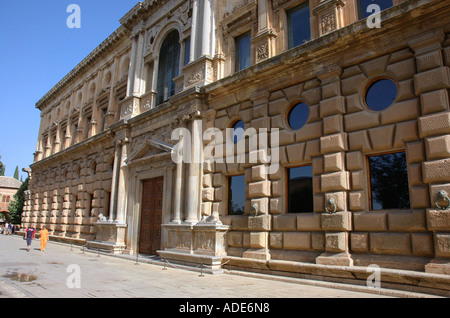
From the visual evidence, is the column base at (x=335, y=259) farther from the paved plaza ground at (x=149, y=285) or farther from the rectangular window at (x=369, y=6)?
the rectangular window at (x=369, y=6)

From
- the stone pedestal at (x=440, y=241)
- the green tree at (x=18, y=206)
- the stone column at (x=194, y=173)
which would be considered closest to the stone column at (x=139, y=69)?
the stone column at (x=194, y=173)

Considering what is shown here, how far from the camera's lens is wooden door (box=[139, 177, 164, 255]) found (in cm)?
1541

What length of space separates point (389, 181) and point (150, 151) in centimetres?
1111

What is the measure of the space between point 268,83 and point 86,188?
1585cm

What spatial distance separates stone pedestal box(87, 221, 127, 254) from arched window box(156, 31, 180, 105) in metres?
6.69

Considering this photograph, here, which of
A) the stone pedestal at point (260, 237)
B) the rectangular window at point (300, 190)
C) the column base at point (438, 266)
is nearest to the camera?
the column base at point (438, 266)

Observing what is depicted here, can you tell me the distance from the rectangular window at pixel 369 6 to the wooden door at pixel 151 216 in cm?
1028

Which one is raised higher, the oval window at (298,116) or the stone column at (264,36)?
the stone column at (264,36)

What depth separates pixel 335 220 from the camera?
8.95 m

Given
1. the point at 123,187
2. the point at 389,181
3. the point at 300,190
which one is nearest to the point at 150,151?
the point at 123,187

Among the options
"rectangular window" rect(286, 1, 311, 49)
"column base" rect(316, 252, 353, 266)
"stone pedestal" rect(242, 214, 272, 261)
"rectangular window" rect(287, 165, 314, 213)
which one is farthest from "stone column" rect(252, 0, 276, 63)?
"column base" rect(316, 252, 353, 266)

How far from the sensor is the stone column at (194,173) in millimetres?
13047

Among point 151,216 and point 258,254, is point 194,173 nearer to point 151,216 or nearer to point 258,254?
point 151,216

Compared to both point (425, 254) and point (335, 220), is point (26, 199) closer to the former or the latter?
point (335, 220)
